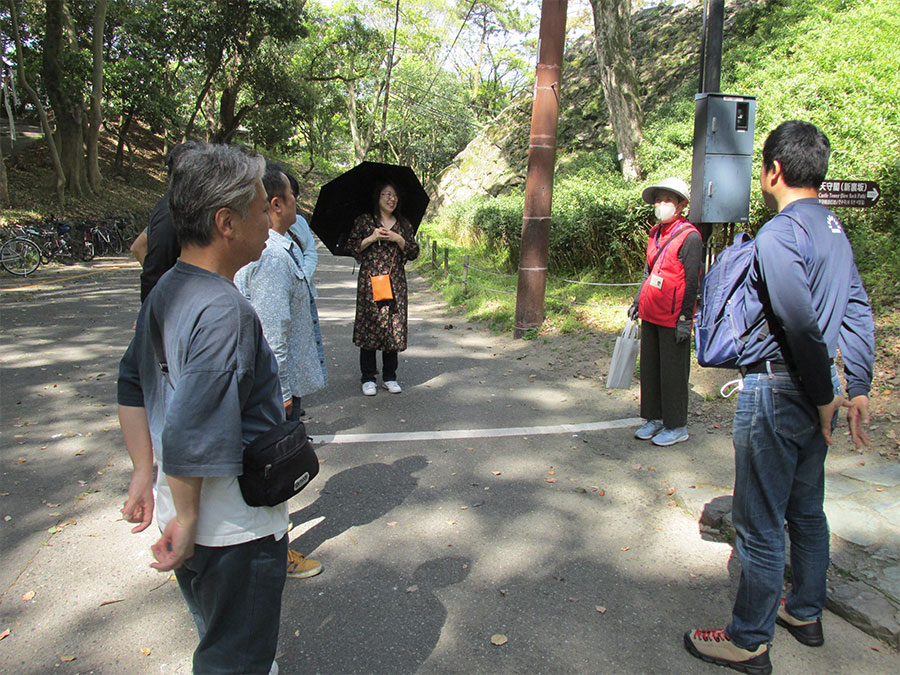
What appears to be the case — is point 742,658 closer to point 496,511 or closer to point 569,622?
point 569,622

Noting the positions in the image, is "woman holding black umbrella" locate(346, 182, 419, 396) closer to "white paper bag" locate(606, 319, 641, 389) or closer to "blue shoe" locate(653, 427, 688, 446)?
"white paper bag" locate(606, 319, 641, 389)

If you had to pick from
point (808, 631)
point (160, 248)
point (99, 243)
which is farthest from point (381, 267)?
point (99, 243)

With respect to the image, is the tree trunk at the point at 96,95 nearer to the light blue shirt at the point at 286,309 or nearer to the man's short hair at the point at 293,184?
the man's short hair at the point at 293,184

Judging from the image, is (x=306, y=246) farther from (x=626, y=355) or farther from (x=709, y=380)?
(x=709, y=380)

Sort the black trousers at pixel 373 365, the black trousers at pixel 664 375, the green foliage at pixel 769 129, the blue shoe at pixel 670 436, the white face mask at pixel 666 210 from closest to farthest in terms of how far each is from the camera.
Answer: the white face mask at pixel 666 210 < the black trousers at pixel 664 375 < the blue shoe at pixel 670 436 < the black trousers at pixel 373 365 < the green foliage at pixel 769 129

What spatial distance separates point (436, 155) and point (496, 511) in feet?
142

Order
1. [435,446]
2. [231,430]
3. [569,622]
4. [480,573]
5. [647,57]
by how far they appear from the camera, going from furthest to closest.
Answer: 1. [647,57]
2. [435,446]
3. [480,573]
4. [569,622]
5. [231,430]

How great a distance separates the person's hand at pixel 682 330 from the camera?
4559 millimetres

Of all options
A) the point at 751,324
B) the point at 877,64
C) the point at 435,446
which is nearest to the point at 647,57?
the point at 877,64

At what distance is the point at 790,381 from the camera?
237 cm

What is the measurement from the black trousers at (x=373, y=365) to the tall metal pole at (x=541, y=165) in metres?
2.57

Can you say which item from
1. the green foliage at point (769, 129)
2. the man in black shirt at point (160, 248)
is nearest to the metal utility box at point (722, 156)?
the green foliage at point (769, 129)

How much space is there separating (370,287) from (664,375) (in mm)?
2817

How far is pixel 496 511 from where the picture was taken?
389 cm
